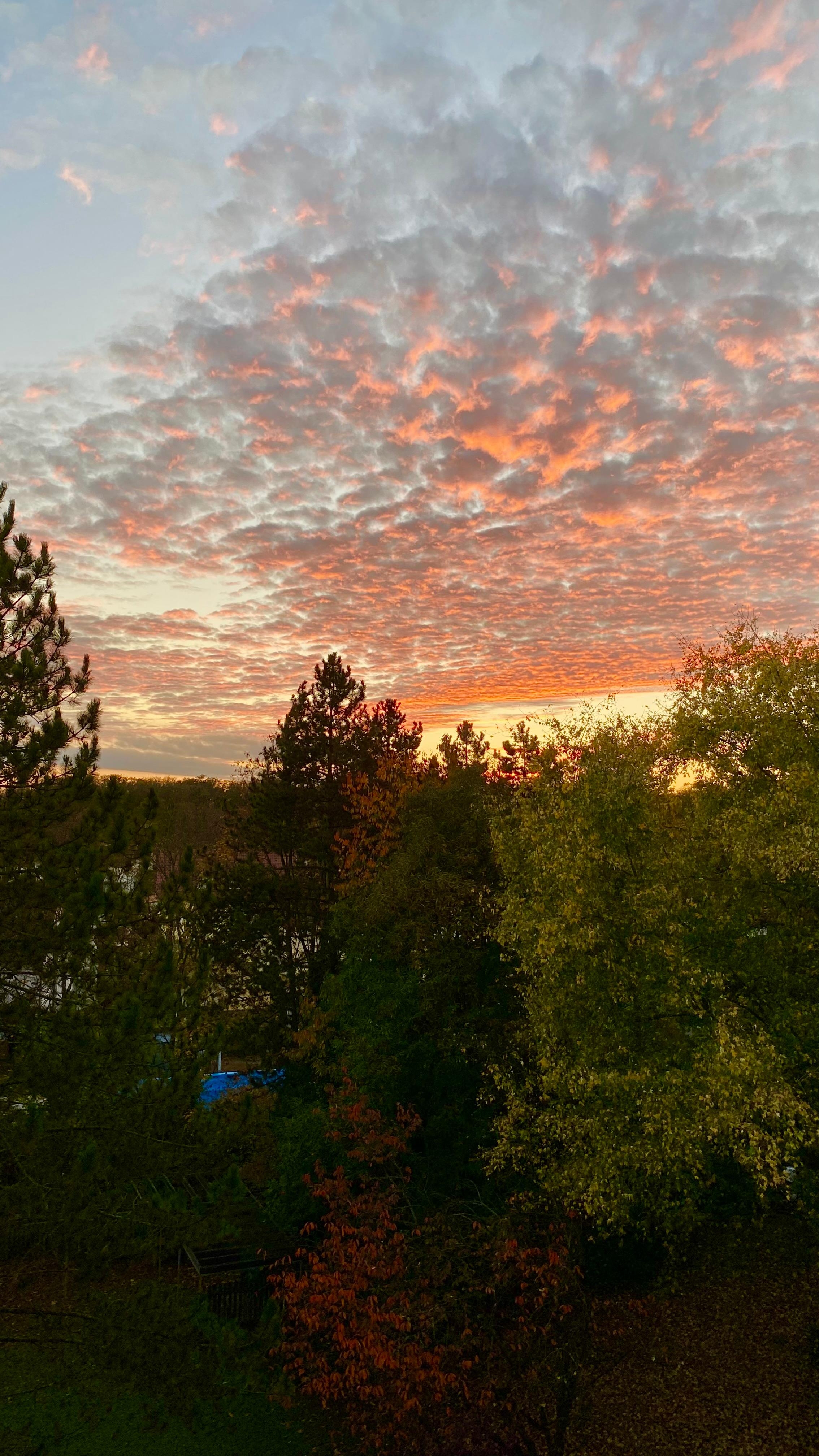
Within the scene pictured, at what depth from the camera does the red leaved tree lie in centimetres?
1388

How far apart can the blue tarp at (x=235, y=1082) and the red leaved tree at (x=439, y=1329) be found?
4.33 metres

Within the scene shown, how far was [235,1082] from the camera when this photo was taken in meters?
38.0

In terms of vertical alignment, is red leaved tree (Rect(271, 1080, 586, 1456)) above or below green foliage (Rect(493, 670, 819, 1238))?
below

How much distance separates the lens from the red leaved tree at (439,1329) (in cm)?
1388

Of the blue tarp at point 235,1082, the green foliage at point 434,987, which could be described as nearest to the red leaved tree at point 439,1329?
the green foliage at point 434,987

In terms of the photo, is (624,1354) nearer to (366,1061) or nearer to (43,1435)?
(366,1061)

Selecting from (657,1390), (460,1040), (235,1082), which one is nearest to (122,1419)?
(460,1040)

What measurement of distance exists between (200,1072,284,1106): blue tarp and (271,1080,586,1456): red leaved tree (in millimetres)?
4331

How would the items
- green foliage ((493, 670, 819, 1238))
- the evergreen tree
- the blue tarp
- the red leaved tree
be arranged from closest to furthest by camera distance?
the red leaved tree < green foliage ((493, 670, 819, 1238)) < the blue tarp < the evergreen tree

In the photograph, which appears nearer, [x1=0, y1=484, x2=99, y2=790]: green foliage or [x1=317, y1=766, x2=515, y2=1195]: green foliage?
[x1=0, y1=484, x2=99, y2=790]: green foliage

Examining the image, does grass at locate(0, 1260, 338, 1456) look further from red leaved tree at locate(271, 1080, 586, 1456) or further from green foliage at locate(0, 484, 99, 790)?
green foliage at locate(0, 484, 99, 790)

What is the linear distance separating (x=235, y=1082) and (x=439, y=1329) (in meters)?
23.4

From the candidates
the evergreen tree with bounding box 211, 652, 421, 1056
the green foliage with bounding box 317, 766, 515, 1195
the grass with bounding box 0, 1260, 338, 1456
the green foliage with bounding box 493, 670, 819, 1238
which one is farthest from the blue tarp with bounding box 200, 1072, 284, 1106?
the green foliage with bounding box 493, 670, 819, 1238

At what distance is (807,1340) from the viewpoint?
1752 centimetres
